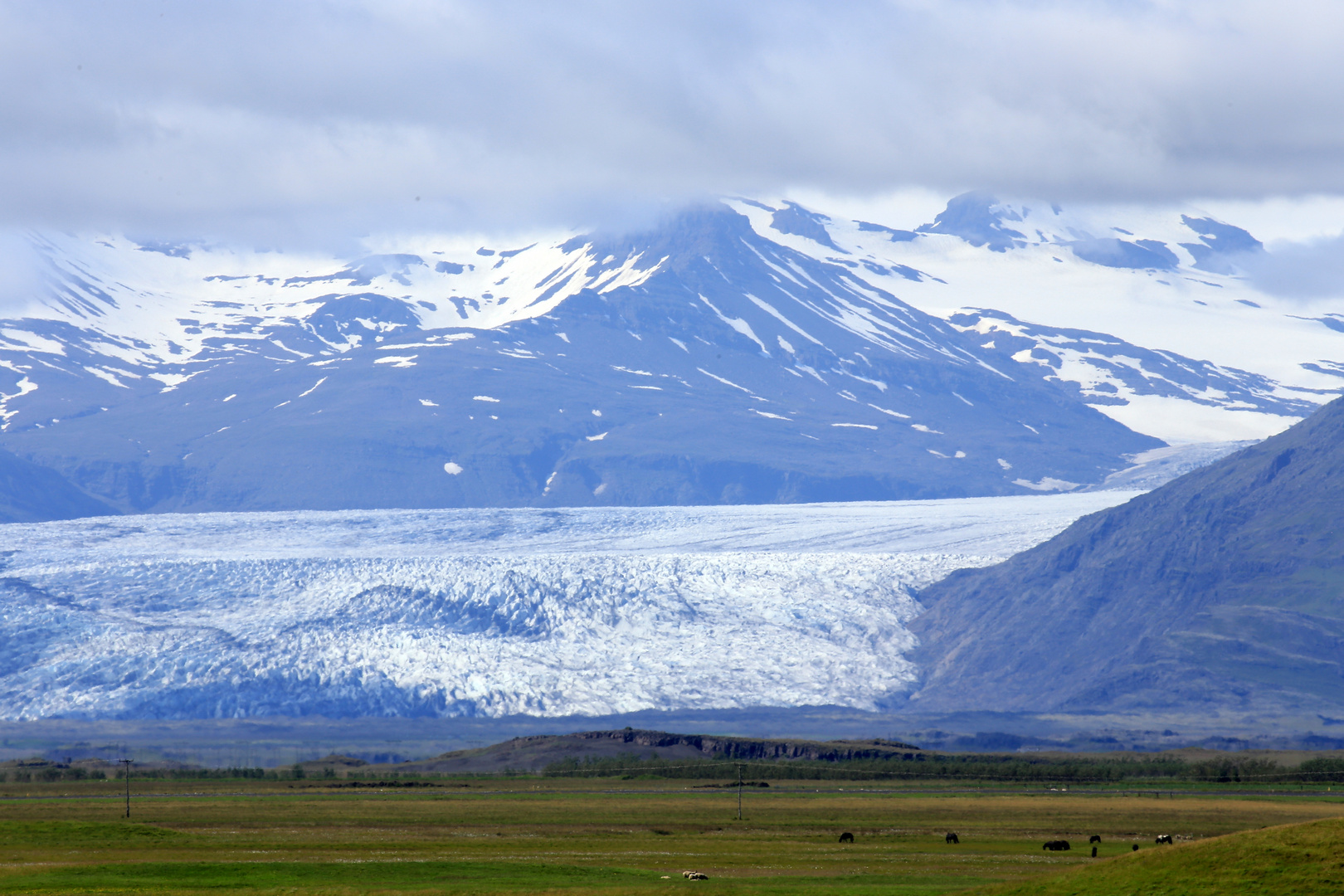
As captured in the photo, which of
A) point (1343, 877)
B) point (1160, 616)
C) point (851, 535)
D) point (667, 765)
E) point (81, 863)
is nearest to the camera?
point (1343, 877)

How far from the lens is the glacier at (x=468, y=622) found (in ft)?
353

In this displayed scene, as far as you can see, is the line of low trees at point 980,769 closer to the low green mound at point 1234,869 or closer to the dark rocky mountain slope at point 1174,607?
the dark rocky mountain slope at point 1174,607

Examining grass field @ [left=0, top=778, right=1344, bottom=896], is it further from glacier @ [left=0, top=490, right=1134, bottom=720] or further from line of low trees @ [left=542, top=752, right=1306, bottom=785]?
glacier @ [left=0, top=490, right=1134, bottom=720]

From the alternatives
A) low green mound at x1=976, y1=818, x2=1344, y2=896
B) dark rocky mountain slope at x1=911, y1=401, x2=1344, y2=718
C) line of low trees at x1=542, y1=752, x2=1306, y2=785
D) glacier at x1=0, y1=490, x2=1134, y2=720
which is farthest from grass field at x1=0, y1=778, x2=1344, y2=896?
dark rocky mountain slope at x1=911, y1=401, x2=1344, y2=718

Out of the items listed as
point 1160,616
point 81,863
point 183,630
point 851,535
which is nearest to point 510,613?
Result: point 183,630

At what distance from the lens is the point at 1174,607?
126 metres

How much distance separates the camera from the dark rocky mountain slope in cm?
11556

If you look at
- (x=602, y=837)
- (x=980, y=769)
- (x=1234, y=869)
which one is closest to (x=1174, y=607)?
(x=980, y=769)

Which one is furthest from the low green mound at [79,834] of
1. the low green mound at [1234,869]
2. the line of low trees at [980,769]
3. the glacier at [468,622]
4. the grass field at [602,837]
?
the glacier at [468,622]

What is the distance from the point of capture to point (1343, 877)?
2831 centimetres

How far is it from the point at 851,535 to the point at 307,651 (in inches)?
1940

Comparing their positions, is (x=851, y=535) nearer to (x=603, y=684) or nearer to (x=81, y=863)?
(x=603, y=684)

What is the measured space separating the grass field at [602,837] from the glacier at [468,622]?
23.0 m

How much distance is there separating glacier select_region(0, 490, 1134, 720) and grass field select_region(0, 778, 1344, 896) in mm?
22969
